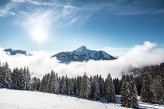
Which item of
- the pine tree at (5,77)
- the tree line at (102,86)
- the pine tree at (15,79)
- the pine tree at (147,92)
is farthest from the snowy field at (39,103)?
the pine tree at (15,79)

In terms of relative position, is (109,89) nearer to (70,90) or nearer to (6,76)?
(70,90)

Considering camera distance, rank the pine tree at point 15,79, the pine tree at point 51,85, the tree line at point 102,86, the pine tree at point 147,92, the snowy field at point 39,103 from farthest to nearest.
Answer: the pine tree at point 51,85, the pine tree at point 15,79, the pine tree at point 147,92, the tree line at point 102,86, the snowy field at point 39,103

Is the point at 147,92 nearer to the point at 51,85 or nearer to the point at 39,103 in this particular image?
the point at 51,85

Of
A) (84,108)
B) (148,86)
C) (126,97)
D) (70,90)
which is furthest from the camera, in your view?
(70,90)

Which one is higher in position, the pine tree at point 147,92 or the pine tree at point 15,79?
the pine tree at point 15,79

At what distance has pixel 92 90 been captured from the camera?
378 feet

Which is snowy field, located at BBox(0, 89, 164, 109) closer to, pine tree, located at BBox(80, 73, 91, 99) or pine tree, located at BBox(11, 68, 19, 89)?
pine tree, located at BBox(11, 68, 19, 89)

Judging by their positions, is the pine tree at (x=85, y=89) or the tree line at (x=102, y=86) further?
the pine tree at (x=85, y=89)

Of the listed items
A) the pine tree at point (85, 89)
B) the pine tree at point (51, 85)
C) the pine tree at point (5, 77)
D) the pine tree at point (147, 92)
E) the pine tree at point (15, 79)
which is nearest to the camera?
the pine tree at point (147, 92)

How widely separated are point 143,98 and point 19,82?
5903cm

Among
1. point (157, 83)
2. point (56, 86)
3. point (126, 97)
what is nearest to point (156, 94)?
point (157, 83)

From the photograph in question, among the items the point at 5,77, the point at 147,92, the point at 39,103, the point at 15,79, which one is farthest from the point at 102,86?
the point at 39,103

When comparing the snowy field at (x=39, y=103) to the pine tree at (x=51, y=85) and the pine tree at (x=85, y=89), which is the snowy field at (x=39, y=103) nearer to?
the pine tree at (x=85, y=89)

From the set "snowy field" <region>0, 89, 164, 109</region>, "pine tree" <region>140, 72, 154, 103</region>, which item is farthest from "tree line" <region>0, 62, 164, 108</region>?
"snowy field" <region>0, 89, 164, 109</region>
